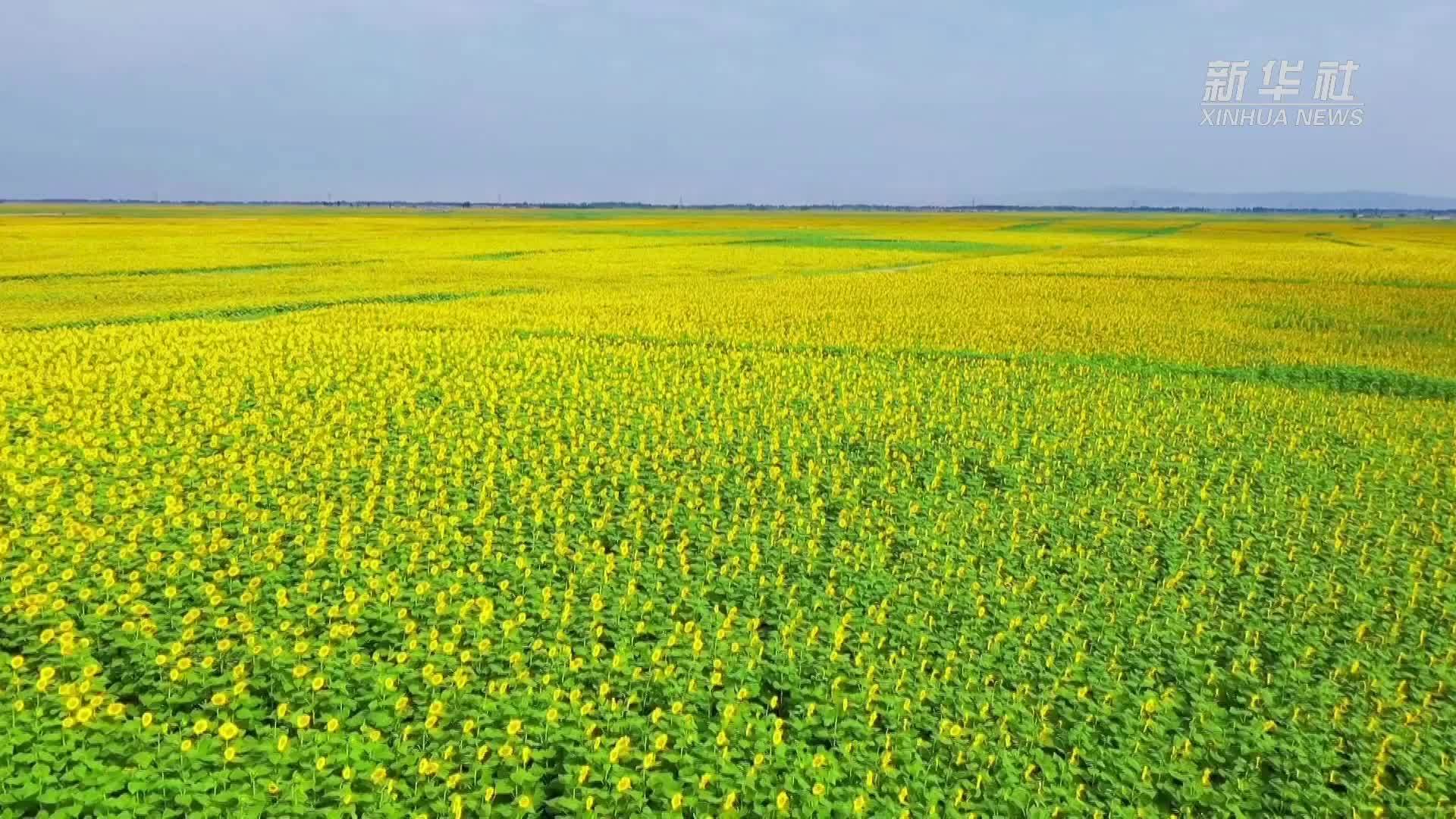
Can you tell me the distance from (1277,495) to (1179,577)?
276cm

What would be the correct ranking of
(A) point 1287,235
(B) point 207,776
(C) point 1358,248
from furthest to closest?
(A) point 1287,235 → (C) point 1358,248 → (B) point 207,776

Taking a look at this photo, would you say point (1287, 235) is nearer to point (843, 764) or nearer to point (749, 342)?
point (749, 342)

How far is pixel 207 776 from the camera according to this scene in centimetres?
414

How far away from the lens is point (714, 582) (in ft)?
21.5

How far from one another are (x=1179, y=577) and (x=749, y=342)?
11313 mm

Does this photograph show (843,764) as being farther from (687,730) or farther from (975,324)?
(975,324)

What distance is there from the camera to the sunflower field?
14.4 ft

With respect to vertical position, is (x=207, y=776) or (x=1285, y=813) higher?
(x=207, y=776)

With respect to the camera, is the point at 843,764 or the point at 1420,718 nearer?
the point at 843,764

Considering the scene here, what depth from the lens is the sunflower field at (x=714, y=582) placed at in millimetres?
4383

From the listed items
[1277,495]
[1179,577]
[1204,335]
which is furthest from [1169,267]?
[1179,577]

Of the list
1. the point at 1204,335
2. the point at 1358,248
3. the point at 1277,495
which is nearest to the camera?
the point at 1277,495

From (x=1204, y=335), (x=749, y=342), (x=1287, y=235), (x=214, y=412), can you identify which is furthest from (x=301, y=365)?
(x=1287, y=235)

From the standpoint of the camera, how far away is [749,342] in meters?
17.3
